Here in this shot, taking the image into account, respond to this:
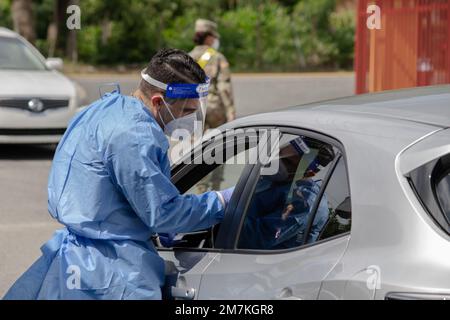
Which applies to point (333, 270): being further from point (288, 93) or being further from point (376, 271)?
point (288, 93)

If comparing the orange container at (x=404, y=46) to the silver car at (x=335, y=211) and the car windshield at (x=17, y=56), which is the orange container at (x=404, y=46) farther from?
the silver car at (x=335, y=211)

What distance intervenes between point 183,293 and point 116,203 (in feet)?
1.48

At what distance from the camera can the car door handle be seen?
3.92m

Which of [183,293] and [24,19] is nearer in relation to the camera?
[183,293]

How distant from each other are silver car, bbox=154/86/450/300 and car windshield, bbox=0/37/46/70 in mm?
10061

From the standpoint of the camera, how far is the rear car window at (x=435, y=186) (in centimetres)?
317

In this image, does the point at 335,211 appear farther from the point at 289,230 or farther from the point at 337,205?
the point at 289,230

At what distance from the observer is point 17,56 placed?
14.3 metres

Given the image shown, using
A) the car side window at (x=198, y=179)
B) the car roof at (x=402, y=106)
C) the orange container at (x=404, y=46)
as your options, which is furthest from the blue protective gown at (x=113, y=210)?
the orange container at (x=404, y=46)

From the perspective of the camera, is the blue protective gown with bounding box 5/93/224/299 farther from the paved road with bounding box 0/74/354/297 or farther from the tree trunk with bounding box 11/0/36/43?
the tree trunk with bounding box 11/0/36/43

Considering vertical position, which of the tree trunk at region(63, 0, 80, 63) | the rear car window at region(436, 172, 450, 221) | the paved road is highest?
the rear car window at region(436, 172, 450, 221)

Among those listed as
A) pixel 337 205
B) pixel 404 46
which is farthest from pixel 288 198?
pixel 404 46

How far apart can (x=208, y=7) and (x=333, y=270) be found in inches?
1403

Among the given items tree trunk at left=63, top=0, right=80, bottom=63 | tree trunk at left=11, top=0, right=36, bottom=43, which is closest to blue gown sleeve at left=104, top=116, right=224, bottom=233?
tree trunk at left=11, top=0, right=36, bottom=43
